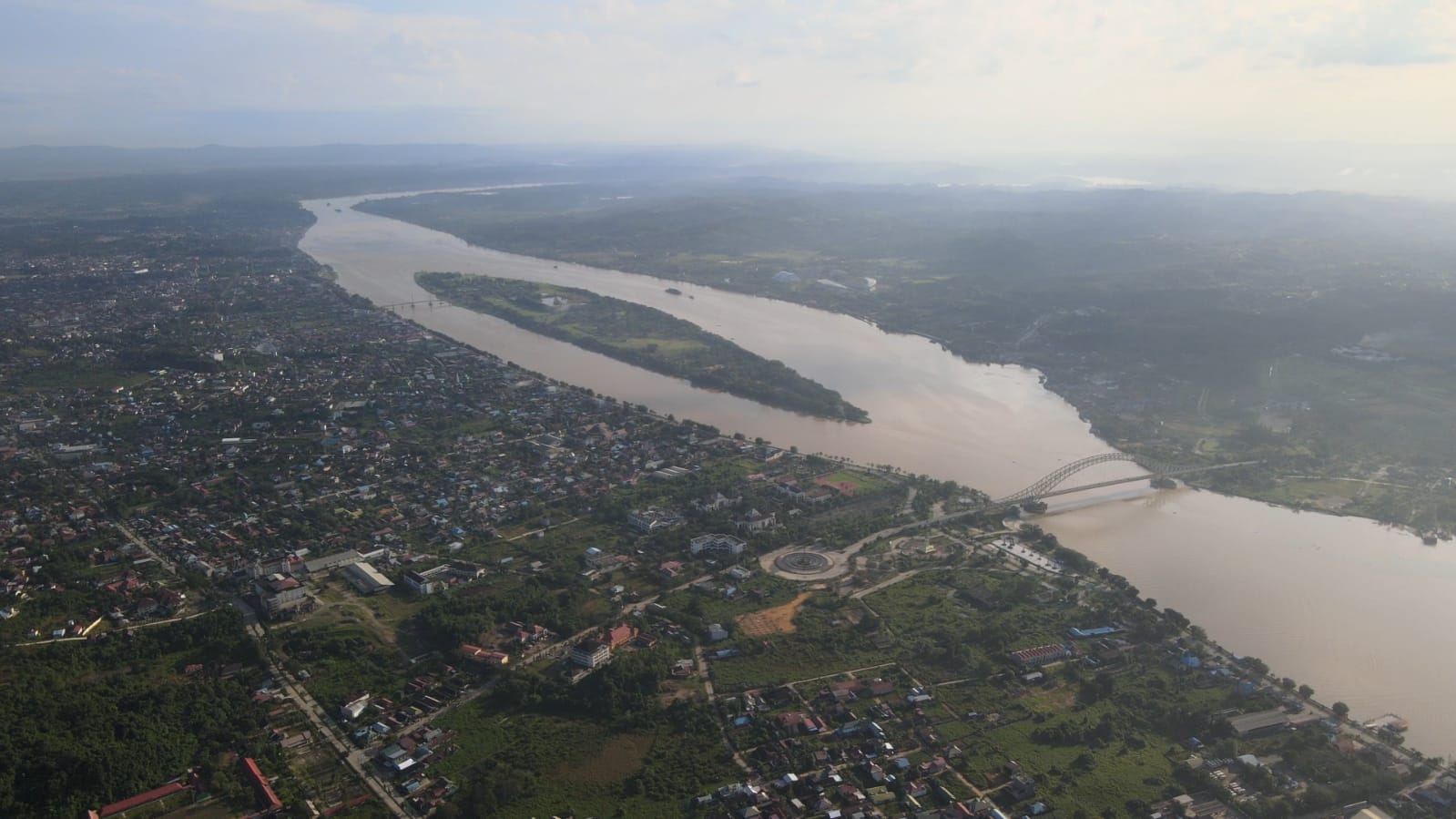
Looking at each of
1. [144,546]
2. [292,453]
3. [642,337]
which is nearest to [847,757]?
[144,546]

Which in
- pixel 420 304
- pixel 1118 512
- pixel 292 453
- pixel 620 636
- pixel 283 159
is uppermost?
pixel 283 159

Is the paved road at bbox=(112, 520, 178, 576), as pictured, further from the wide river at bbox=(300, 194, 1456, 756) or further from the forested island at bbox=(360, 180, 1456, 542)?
the forested island at bbox=(360, 180, 1456, 542)

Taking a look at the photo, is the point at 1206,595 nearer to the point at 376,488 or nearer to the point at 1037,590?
the point at 1037,590

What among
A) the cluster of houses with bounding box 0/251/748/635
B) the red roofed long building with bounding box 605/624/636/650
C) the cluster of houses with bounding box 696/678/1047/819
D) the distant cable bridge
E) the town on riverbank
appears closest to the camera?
the cluster of houses with bounding box 696/678/1047/819

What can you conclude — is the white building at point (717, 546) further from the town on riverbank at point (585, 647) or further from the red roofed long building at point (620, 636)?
→ the red roofed long building at point (620, 636)

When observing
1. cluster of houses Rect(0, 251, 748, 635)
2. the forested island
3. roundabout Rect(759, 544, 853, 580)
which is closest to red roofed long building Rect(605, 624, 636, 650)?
roundabout Rect(759, 544, 853, 580)

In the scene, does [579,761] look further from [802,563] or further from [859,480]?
[859,480]

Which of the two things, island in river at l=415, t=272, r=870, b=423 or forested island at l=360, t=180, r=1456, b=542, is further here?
island in river at l=415, t=272, r=870, b=423
